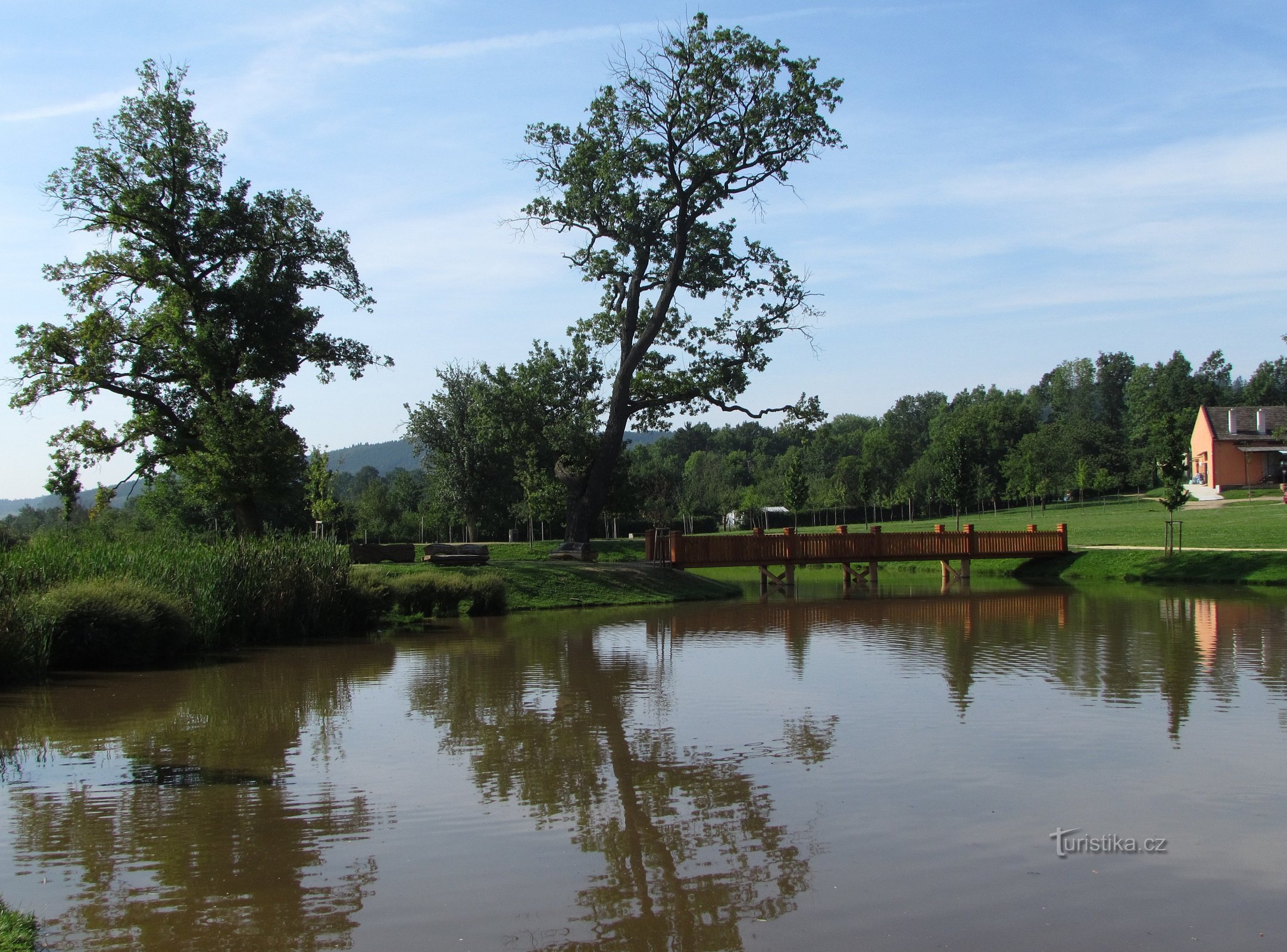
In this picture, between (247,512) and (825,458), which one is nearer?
(247,512)

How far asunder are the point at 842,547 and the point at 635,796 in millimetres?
27720

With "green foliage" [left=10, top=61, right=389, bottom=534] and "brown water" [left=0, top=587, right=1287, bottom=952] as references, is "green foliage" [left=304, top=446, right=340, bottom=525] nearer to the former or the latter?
"green foliage" [left=10, top=61, right=389, bottom=534]

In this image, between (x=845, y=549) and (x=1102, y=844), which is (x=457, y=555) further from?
(x=1102, y=844)

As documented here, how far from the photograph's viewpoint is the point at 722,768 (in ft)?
29.1

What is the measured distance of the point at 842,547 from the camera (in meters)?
34.9

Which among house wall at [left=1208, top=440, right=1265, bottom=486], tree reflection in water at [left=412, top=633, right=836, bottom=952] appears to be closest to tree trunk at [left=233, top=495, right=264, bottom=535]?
tree reflection in water at [left=412, top=633, right=836, bottom=952]

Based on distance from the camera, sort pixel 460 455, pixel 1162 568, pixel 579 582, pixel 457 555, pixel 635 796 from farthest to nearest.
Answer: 1. pixel 460 455
2. pixel 1162 568
3. pixel 457 555
4. pixel 579 582
5. pixel 635 796

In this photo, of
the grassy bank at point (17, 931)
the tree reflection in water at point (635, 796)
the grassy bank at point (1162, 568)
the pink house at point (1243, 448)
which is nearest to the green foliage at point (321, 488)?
the tree reflection in water at point (635, 796)

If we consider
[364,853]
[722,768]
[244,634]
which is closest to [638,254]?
[244,634]

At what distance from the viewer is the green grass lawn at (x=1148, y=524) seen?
123 ft

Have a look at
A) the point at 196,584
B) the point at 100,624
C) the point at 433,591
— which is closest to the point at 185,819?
the point at 100,624

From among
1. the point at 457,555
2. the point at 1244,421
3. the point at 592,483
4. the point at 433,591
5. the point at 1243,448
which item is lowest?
the point at 433,591

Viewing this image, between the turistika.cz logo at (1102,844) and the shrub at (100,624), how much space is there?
1279 centimetres

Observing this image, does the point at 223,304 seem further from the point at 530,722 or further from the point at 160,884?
the point at 160,884
